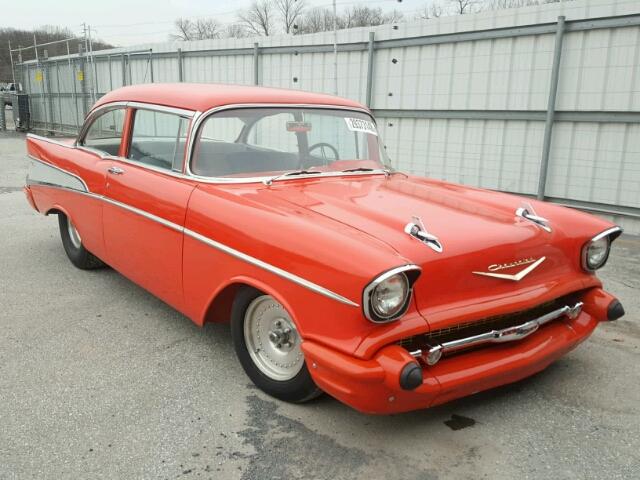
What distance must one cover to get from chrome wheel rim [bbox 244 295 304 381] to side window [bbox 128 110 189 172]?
3.59 feet

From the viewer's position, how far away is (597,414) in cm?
276

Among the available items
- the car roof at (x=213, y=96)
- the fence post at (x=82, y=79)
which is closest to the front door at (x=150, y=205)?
the car roof at (x=213, y=96)

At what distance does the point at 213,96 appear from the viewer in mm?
3467

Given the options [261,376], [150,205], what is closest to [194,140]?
[150,205]

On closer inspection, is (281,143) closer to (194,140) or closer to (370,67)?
(194,140)

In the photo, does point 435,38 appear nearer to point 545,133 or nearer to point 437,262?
point 545,133

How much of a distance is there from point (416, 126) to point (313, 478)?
692 cm

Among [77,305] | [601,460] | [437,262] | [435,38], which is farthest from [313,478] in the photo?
[435,38]

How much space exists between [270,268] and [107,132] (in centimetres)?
248

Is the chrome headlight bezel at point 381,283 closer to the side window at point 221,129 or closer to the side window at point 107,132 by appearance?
the side window at point 221,129

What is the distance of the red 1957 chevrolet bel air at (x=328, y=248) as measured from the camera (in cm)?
229

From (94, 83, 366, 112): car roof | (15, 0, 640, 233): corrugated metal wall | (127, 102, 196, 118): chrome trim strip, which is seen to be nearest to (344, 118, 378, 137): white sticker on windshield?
(94, 83, 366, 112): car roof


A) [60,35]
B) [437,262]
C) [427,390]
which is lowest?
[427,390]

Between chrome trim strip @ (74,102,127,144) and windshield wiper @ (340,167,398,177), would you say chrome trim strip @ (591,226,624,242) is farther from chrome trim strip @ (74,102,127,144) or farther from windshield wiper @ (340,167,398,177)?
chrome trim strip @ (74,102,127,144)
